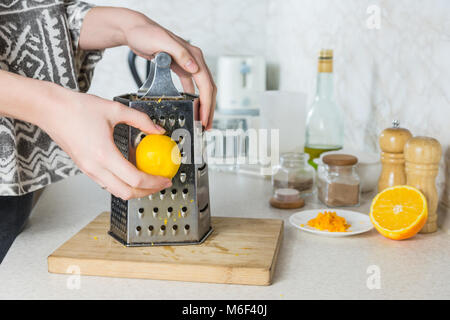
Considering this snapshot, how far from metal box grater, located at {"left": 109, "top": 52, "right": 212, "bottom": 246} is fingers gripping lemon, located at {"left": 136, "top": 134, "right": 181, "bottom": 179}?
5 cm

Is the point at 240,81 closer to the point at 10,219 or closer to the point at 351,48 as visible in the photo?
the point at 351,48

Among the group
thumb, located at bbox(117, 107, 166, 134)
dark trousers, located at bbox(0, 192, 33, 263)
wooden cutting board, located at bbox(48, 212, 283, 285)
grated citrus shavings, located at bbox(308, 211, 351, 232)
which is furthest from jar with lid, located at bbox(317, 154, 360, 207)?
dark trousers, located at bbox(0, 192, 33, 263)

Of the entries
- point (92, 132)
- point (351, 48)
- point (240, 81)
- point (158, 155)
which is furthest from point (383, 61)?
point (240, 81)

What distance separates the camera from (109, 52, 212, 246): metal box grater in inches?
37.0

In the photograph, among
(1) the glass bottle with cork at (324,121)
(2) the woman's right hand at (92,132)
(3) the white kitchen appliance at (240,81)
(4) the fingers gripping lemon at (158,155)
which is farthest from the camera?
(3) the white kitchen appliance at (240,81)

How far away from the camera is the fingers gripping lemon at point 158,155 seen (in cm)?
87

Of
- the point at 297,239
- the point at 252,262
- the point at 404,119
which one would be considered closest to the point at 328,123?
the point at 404,119

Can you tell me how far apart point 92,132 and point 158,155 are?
0.14 meters

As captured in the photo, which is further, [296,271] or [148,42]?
[148,42]

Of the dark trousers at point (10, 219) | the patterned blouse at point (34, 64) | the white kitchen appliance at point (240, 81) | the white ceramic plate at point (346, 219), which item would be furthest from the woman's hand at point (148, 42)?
the white kitchen appliance at point (240, 81)

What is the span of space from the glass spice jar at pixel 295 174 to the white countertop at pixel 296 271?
0.55ft

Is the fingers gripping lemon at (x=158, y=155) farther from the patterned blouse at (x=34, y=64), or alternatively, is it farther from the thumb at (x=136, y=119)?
the patterned blouse at (x=34, y=64)

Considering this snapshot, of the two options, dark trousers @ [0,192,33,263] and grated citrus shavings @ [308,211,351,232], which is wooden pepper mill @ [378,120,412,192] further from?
dark trousers @ [0,192,33,263]

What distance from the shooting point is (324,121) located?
1.56 meters
